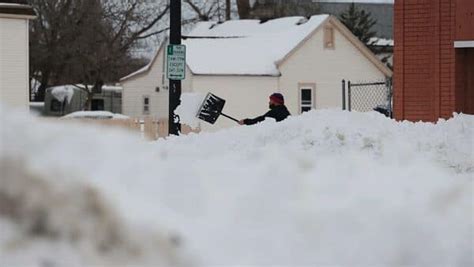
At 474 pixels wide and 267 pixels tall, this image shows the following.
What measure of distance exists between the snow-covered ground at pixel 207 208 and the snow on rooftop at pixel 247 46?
33.5 metres

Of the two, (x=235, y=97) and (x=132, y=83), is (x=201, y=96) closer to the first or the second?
(x=235, y=97)

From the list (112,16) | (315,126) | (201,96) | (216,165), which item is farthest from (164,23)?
(216,165)

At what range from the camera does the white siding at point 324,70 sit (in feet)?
135

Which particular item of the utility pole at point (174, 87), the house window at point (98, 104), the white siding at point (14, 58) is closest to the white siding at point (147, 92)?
the house window at point (98, 104)

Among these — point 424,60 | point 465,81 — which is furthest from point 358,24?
point 465,81

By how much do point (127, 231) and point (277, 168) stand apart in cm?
144

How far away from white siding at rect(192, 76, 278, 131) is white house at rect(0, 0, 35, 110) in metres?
12.9

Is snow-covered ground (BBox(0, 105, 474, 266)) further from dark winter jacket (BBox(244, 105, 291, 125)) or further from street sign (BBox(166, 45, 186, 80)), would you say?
street sign (BBox(166, 45, 186, 80))

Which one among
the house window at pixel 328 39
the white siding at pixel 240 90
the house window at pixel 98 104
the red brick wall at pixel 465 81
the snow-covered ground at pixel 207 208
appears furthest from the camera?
the house window at pixel 98 104

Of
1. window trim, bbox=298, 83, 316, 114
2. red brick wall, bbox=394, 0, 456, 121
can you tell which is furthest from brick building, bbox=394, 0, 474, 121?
window trim, bbox=298, 83, 316, 114

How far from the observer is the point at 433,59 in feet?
55.6

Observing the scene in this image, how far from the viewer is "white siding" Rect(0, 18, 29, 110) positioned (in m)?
27.3

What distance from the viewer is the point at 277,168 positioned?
245 inches

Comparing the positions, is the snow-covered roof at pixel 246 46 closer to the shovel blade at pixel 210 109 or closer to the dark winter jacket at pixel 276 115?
the shovel blade at pixel 210 109
